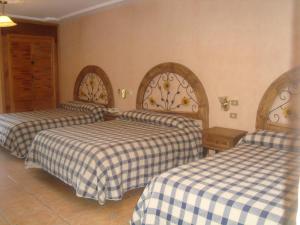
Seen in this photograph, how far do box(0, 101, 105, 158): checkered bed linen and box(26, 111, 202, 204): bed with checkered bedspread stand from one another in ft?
1.95

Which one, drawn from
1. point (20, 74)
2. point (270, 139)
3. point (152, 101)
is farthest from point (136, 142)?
point (20, 74)

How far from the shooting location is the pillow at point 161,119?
12.4 feet

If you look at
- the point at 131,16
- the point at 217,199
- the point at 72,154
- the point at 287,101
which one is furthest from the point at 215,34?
the point at 217,199

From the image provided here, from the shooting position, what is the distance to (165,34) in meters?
4.31

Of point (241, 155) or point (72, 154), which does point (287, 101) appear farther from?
point (72, 154)

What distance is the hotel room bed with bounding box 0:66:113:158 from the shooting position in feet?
13.9

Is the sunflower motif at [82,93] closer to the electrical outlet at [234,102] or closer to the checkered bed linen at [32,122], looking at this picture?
the checkered bed linen at [32,122]

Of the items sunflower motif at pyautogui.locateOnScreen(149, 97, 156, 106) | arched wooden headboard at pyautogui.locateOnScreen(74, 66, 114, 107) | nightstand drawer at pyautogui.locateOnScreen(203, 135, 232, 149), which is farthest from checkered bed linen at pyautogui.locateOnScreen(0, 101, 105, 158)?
nightstand drawer at pyautogui.locateOnScreen(203, 135, 232, 149)

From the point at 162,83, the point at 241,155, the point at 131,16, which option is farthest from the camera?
the point at 131,16

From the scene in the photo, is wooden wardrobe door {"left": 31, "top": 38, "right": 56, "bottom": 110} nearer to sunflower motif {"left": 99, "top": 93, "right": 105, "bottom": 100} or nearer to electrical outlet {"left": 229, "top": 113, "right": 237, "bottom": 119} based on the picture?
sunflower motif {"left": 99, "top": 93, "right": 105, "bottom": 100}

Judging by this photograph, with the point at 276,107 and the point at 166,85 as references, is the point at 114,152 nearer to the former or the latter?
the point at 166,85

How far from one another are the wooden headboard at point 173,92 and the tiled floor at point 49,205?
134 cm

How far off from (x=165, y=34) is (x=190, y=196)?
286cm

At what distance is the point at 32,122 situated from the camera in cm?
437
